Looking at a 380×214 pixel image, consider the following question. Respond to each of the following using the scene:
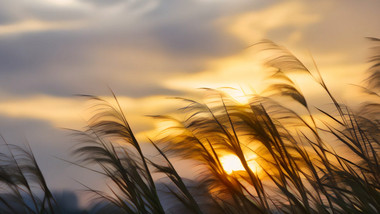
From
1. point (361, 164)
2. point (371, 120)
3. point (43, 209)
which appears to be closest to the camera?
point (361, 164)

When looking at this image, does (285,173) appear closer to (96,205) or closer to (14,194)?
(96,205)

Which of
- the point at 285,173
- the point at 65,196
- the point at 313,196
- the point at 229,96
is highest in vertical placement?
the point at 229,96

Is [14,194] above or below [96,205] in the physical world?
above

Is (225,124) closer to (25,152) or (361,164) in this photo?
(361,164)

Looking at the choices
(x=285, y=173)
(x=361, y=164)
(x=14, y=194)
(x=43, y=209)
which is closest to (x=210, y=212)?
(x=285, y=173)

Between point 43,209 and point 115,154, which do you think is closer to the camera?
point 115,154

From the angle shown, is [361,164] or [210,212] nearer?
[210,212]

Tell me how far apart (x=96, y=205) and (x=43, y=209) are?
38cm

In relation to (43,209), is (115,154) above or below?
above

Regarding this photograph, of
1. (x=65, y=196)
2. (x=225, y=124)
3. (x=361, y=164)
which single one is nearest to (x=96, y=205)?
(x=65, y=196)

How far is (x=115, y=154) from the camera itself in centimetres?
223

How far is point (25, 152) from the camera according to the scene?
2.59 meters

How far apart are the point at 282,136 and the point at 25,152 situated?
1.51 meters

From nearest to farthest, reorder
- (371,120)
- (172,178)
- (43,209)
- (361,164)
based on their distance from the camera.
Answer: (172,178)
(361,164)
(43,209)
(371,120)
